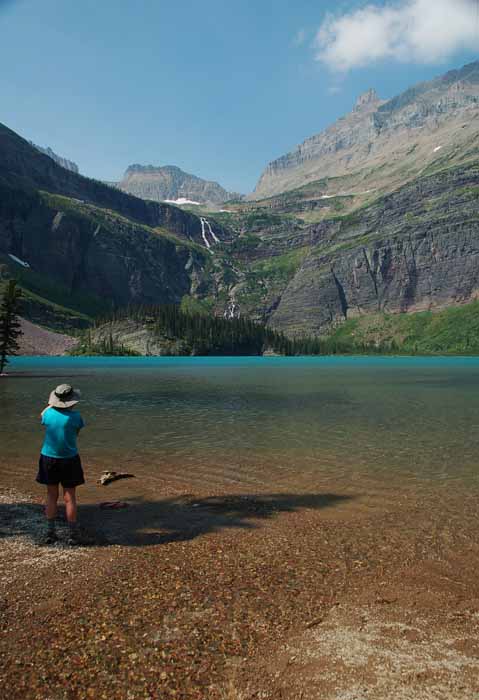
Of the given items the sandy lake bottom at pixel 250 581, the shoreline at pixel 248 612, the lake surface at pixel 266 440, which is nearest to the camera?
the shoreline at pixel 248 612

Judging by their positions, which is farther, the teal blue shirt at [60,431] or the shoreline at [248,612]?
the teal blue shirt at [60,431]

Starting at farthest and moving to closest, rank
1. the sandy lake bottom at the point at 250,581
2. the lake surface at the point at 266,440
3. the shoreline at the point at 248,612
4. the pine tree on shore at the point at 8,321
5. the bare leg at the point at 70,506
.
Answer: the pine tree on shore at the point at 8,321 < the lake surface at the point at 266,440 < the bare leg at the point at 70,506 < the sandy lake bottom at the point at 250,581 < the shoreline at the point at 248,612

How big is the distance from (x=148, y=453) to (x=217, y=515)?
11.7 metres

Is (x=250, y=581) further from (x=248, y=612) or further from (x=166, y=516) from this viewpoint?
(x=166, y=516)

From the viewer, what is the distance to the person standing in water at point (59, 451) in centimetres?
1327

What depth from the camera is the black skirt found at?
13.3m

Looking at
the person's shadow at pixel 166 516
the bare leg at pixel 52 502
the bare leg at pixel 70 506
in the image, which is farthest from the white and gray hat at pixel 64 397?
the person's shadow at pixel 166 516

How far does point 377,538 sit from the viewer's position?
46.1 feet

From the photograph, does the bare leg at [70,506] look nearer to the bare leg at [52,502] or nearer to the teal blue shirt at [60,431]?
the bare leg at [52,502]

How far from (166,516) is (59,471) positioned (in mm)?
4317

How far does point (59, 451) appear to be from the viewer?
526 inches

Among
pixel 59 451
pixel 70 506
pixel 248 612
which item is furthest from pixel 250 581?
pixel 59 451

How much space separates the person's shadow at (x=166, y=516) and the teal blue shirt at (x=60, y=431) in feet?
8.40

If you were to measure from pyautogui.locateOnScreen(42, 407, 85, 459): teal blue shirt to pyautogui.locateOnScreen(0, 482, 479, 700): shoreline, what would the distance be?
2.61 m
